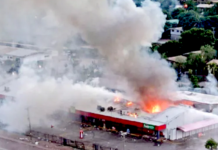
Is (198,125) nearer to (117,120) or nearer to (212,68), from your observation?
(117,120)

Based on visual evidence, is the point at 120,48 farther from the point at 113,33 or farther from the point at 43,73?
the point at 43,73

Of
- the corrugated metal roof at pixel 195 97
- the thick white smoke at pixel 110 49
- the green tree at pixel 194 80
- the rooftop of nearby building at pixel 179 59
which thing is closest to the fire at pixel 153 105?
the thick white smoke at pixel 110 49

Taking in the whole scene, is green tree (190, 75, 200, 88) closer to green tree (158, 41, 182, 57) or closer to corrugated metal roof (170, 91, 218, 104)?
corrugated metal roof (170, 91, 218, 104)

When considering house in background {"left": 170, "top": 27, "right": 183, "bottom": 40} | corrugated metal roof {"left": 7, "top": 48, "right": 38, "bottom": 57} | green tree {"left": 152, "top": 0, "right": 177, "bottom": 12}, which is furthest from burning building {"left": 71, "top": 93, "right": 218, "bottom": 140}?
green tree {"left": 152, "top": 0, "right": 177, "bottom": 12}

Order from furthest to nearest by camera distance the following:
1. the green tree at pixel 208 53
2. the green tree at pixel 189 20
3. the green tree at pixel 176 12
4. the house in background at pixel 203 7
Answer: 1. the house in background at pixel 203 7
2. the green tree at pixel 176 12
3. the green tree at pixel 189 20
4. the green tree at pixel 208 53

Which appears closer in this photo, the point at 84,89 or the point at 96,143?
the point at 96,143

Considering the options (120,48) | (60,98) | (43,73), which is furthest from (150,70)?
(43,73)

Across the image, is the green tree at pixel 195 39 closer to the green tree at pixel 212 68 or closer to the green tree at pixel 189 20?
the green tree at pixel 212 68

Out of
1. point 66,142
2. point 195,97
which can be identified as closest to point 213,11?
point 195,97
